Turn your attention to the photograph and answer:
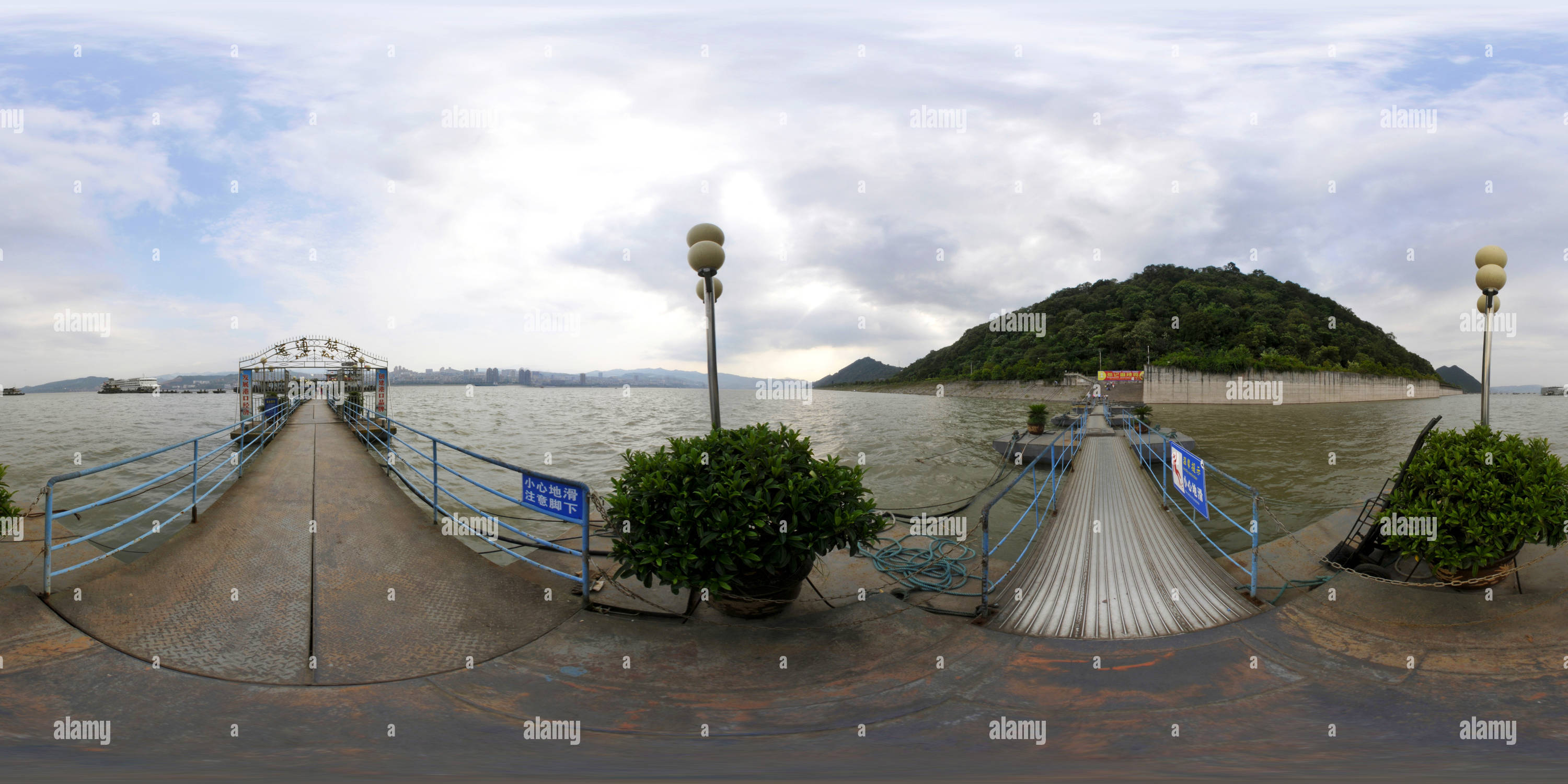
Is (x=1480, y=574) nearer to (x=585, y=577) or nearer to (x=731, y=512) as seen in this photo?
(x=731, y=512)

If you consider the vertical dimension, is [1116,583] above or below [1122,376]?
below

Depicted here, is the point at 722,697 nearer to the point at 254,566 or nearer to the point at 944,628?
the point at 944,628

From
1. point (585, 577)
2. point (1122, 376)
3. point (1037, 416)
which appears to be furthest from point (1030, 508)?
point (1122, 376)

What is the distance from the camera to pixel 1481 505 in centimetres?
500

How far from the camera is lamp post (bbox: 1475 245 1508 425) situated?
6965mm

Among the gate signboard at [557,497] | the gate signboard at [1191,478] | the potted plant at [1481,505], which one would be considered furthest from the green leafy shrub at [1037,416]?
the gate signboard at [557,497]

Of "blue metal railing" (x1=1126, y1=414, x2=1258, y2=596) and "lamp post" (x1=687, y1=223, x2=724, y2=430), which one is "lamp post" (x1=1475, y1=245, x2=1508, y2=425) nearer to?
"blue metal railing" (x1=1126, y1=414, x2=1258, y2=596)

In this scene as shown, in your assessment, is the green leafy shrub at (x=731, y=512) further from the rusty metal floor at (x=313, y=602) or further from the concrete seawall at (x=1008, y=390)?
the concrete seawall at (x=1008, y=390)

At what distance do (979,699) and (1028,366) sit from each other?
107 meters

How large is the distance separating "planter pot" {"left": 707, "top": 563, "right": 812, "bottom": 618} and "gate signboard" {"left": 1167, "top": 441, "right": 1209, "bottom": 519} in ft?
16.1

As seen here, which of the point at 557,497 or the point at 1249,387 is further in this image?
the point at 1249,387

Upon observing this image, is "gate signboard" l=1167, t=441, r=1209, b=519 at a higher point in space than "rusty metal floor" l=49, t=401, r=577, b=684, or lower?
higher

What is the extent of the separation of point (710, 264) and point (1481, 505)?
22.7 feet

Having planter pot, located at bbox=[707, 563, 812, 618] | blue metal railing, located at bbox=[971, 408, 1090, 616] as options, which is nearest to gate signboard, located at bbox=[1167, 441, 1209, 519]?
blue metal railing, located at bbox=[971, 408, 1090, 616]
